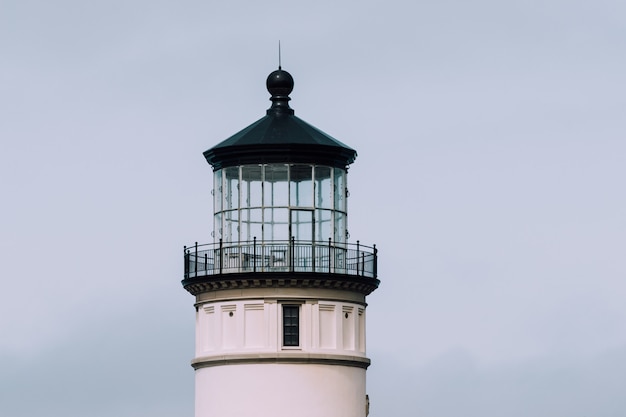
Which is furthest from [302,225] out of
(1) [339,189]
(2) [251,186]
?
(2) [251,186]

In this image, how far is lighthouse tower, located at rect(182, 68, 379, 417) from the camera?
74.8 metres

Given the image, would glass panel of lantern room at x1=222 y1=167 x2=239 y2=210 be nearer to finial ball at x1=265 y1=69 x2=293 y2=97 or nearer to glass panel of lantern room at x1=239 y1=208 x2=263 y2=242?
glass panel of lantern room at x1=239 y1=208 x2=263 y2=242

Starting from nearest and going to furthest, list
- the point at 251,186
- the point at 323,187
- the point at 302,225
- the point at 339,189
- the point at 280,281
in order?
the point at 280,281
the point at 302,225
the point at 251,186
the point at 323,187
the point at 339,189

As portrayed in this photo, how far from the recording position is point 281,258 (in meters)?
75.4

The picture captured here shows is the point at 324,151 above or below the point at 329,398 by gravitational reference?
above

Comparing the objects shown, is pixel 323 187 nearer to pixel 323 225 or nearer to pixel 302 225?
pixel 323 225

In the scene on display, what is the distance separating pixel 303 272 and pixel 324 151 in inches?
143

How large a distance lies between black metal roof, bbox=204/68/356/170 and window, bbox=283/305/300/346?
4235mm

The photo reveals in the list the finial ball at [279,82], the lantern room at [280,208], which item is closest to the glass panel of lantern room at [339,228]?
the lantern room at [280,208]

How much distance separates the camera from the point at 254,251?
75500 mm

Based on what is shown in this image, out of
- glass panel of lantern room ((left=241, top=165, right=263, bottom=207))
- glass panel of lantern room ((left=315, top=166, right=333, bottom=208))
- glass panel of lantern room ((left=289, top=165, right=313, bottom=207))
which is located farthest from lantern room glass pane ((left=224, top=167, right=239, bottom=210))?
glass panel of lantern room ((left=315, top=166, right=333, bottom=208))

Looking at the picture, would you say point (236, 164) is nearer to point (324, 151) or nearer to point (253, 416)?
point (324, 151)

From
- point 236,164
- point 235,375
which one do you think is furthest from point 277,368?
point 236,164

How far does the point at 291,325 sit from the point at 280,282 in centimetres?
126
